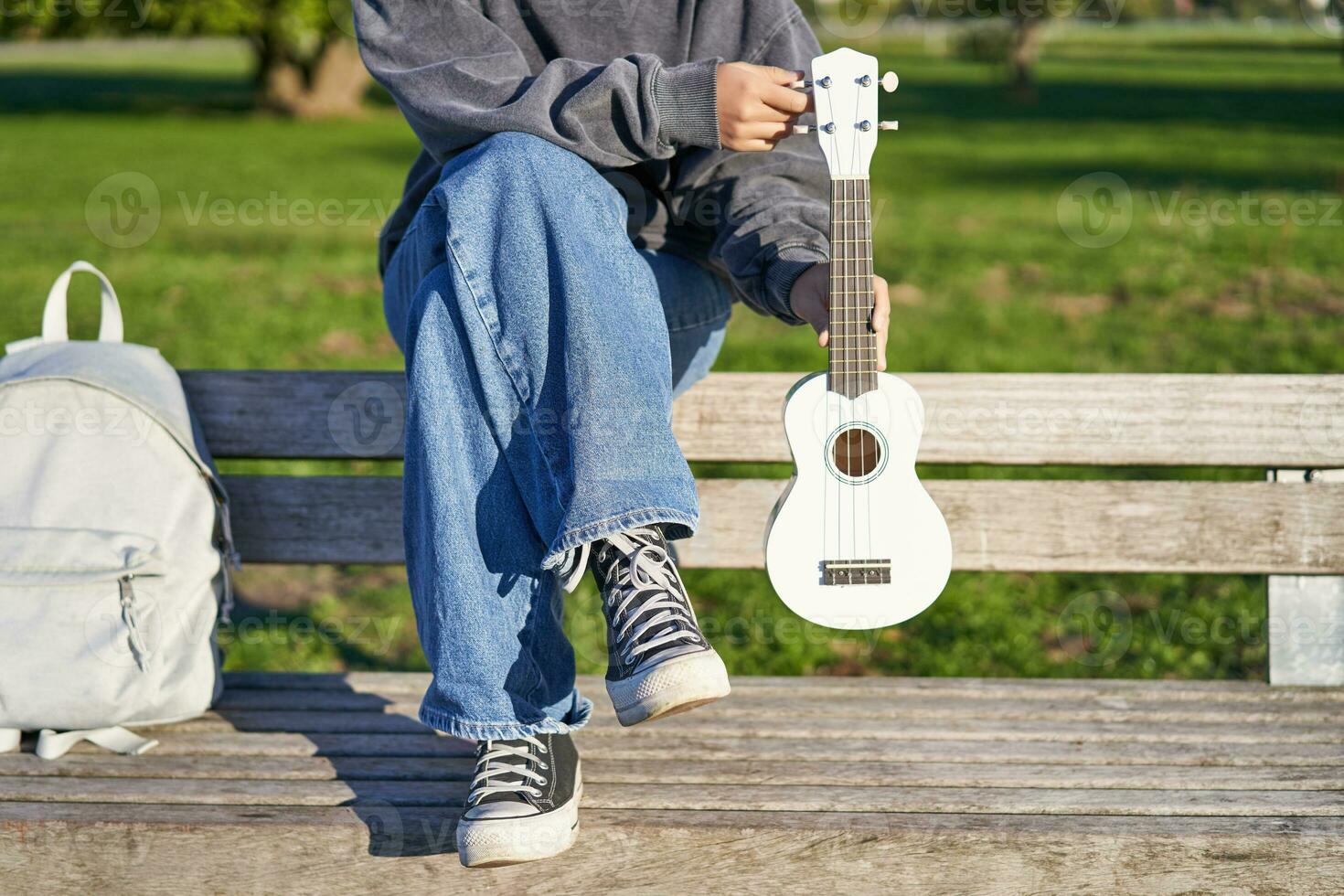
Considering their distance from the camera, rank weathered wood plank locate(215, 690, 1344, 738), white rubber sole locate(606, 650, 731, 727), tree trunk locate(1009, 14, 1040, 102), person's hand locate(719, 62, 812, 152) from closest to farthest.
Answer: white rubber sole locate(606, 650, 731, 727)
person's hand locate(719, 62, 812, 152)
weathered wood plank locate(215, 690, 1344, 738)
tree trunk locate(1009, 14, 1040, 102)

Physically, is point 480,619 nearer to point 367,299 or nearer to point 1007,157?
point 367,299

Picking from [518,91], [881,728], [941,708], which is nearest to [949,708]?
[941,708]

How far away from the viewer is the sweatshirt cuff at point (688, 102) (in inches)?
78.1

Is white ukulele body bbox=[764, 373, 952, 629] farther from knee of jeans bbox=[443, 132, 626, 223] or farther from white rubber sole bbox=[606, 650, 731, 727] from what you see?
knee of jeans bbox=[443, 132, 626, 223]

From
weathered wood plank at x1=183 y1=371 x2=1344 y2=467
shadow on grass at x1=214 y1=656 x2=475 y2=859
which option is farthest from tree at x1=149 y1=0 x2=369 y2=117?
shadow on grass at x1=214 y1=656 x2=475 y2=859

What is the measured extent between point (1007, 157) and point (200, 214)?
9.58m

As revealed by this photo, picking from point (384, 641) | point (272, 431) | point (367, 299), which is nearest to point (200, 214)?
point (367, 299)

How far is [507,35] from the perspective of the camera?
2316 mm

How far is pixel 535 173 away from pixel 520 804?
87cm

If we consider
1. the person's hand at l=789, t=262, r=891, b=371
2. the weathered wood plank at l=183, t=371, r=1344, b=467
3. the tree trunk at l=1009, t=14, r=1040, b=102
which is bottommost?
the weathered wood plank at l=183, t=371, r=1344, b=467

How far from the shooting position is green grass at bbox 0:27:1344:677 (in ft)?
12.3

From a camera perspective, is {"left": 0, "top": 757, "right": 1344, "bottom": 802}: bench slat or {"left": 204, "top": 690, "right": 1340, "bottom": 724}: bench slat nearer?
{"left": 0, "top": 757, "right": 1344, "bottom": 802}: bench slat

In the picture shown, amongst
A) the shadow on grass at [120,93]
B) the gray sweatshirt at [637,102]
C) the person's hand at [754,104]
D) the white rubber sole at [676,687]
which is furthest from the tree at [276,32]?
the white rubber sole at [676,687]

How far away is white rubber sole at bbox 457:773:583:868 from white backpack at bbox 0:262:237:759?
0.74 meters
